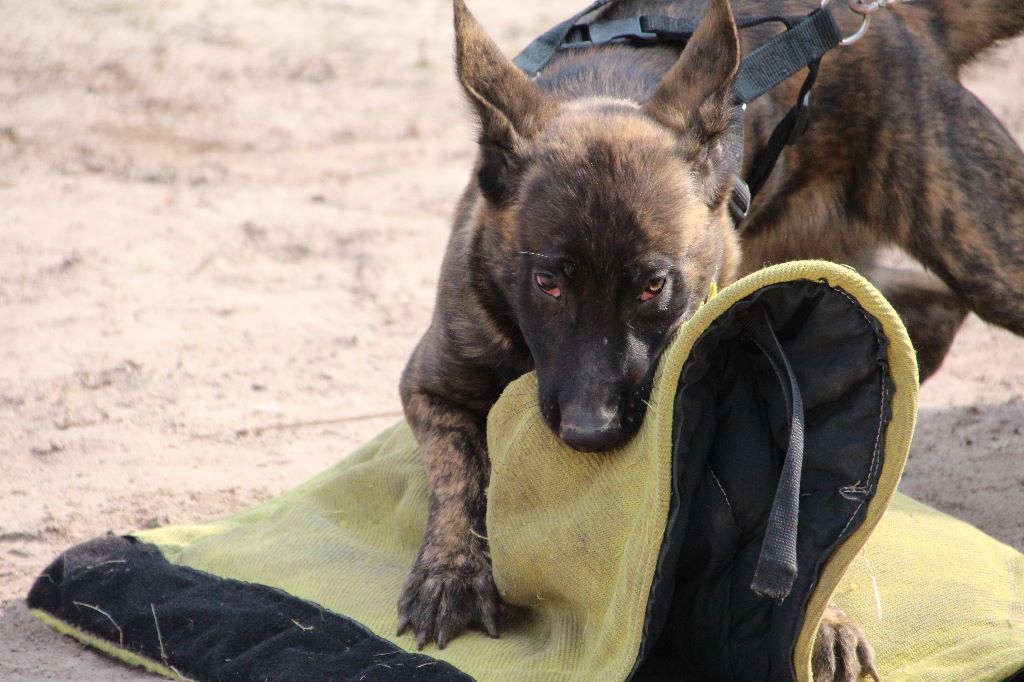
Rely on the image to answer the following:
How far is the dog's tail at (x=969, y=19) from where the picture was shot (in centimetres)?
461

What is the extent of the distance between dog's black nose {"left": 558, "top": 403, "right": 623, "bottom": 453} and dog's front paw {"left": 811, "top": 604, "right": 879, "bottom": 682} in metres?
0.66

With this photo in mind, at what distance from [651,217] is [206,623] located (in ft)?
5.47

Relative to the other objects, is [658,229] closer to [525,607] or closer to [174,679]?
[525,607]

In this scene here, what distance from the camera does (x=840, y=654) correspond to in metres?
2.86

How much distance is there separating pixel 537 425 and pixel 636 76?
4.82 ft

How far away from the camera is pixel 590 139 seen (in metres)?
3.36

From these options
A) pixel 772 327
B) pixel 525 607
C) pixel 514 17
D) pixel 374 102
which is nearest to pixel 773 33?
pixel 772 327

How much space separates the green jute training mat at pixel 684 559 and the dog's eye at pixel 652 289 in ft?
1.16

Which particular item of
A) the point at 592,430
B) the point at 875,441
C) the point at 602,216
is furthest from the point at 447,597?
the point at 875,441

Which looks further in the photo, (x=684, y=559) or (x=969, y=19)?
(x=969, y=19)

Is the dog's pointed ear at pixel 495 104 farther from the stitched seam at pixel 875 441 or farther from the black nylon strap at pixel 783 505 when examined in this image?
the stitched seam at pixel 875 441

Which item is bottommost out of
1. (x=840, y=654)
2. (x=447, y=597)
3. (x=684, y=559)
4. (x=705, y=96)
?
(x=840, y=654)

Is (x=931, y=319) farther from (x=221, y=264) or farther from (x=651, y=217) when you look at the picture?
(x=221, y=264)

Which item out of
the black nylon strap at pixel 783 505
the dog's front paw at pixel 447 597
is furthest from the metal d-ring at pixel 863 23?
the dog's front paw at pixel 447 597
